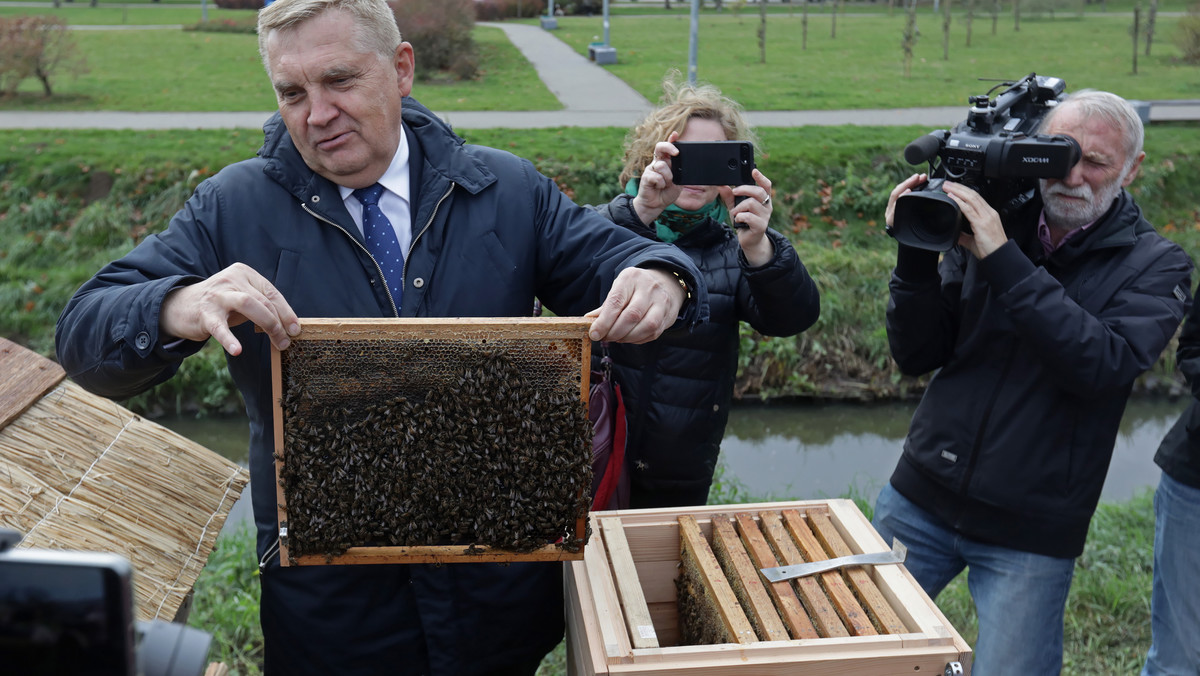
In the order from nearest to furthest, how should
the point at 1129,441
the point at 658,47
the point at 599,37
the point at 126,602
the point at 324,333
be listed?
1. the point at 126,602
2. the point at 324,333
3. the point at 1129,441
4. the point at 658,47
5. the point at 599,37

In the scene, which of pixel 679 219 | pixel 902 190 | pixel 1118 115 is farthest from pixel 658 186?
pixel 1118 115

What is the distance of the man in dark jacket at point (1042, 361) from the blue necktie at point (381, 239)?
206cm

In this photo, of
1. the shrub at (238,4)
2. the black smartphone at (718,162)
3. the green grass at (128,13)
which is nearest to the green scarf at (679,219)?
the black smartphone at (718,162)

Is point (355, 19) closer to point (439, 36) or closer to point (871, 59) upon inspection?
point (439, 36)

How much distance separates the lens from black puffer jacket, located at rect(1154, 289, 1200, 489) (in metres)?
3.94

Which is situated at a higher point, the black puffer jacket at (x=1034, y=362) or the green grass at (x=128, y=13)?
the green grass at (x=128, y=13)

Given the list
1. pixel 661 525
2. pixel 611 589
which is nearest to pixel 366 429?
pixel 611 589

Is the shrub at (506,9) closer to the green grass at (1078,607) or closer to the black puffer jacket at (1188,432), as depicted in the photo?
the green grass at (1078,607)

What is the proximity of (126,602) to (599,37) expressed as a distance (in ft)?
93.1

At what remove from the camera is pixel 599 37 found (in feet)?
91.6

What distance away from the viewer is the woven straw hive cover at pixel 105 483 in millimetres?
2453

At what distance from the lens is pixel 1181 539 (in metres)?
4.04

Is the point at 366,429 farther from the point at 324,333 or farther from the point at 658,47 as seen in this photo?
the point at 658,47

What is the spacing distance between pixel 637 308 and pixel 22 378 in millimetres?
1798
